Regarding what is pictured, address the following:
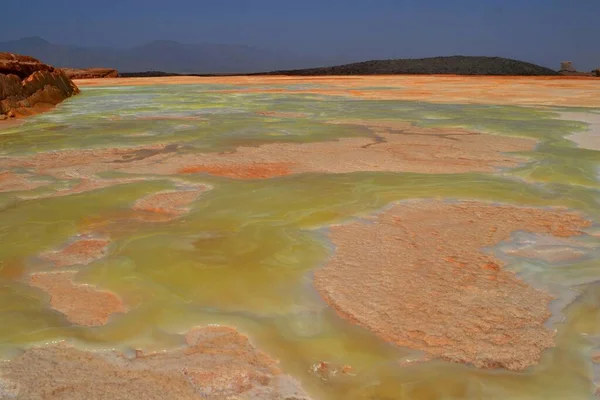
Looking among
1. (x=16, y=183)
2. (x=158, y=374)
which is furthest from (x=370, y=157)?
(x=158, y=374)

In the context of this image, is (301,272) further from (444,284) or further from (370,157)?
(370,157)

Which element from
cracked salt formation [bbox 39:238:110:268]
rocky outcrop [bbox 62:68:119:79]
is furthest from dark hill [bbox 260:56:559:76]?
cracked salt formation [bbox 39:238:110:268]

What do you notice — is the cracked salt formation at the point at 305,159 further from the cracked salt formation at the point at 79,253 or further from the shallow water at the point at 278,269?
the cracked salt formation at the point at 79,253

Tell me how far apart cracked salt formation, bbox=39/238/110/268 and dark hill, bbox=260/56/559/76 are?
19768 millimetres

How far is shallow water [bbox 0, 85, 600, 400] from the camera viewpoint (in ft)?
3.94

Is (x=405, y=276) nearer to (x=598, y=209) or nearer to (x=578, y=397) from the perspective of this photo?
(x=578, y=397)

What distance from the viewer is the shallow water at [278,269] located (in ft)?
3.94

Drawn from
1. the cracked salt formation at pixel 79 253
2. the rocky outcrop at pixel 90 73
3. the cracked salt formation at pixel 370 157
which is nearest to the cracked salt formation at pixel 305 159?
the cracked salt formation at pixel 370 157

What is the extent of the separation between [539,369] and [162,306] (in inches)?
36.6

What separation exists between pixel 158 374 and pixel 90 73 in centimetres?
1902

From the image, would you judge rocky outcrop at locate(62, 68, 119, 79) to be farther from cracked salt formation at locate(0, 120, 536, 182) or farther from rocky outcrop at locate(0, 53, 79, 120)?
cracked salt formation at locate(0, 120, 536, 182)

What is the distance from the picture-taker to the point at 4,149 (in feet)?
12.9

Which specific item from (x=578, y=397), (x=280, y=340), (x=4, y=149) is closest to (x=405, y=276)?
(x=280, y=340)

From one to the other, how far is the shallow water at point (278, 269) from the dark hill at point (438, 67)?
62.0 ft
